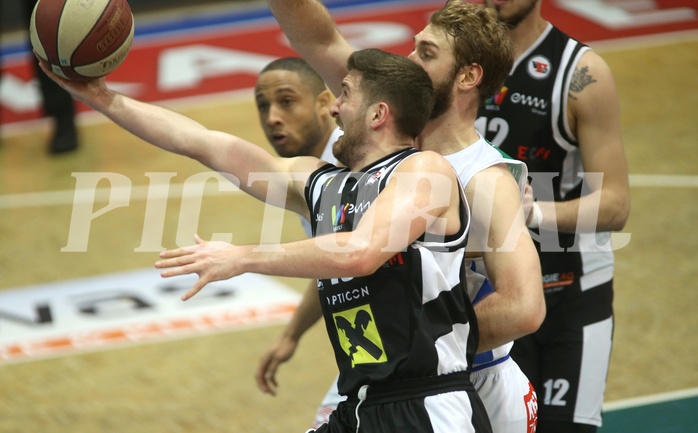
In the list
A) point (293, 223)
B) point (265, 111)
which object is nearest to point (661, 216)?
point (293, 223)

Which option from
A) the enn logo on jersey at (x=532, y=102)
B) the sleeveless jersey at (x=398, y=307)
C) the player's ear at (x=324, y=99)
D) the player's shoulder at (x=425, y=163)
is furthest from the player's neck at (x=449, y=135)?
the player's ear at (x=324, y=99)

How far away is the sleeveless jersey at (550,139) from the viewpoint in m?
4.92

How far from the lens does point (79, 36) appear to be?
13.3ft

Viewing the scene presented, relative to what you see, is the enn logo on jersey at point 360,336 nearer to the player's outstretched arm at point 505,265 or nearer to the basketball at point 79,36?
the player's outstretched arm at point 505,265

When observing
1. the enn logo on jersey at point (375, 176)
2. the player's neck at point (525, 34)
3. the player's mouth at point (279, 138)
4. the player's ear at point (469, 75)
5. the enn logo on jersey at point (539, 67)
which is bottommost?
the player's mouth at point (279, 138)

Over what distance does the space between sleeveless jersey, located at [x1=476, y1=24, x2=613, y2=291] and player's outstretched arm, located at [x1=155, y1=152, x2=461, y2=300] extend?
4.94ft

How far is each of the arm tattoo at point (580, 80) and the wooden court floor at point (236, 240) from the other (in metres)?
2.96

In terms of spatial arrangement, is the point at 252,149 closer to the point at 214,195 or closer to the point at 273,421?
the point at 273,421

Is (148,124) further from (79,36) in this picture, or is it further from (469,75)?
(469,75)

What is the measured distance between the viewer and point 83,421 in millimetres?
6918

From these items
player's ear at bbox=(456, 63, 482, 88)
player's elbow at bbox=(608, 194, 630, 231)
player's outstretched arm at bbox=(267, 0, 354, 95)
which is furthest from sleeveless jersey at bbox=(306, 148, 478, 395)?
player's elbow at bbox=(608, 194, 630, 231)

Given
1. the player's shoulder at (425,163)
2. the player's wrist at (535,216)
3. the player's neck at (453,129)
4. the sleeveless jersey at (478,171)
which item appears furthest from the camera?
the player's wrist at (535,216)

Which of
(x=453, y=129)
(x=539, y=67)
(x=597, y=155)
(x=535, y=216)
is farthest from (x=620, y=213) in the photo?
(x=453, y=129)

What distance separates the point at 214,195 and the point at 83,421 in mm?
3971
